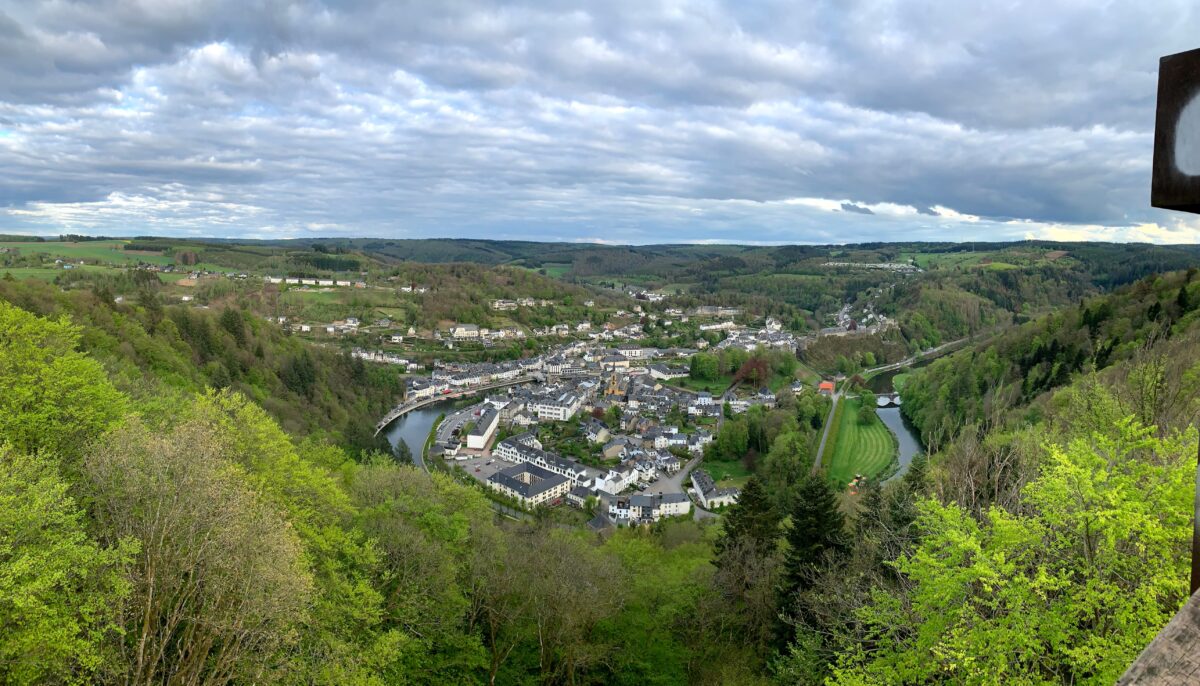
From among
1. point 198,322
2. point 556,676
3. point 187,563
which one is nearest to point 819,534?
point 556,676

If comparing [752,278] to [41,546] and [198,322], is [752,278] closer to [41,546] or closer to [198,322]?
[198,322]

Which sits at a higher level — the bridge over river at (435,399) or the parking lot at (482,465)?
the bridge over river at (435,399)

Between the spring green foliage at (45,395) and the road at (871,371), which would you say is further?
the road at (871,371)

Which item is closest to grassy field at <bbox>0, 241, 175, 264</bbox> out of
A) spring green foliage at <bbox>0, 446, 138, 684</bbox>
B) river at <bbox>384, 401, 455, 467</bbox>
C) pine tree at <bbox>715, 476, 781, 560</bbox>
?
river at <bbox>384, 401, 455, 467</bbox>

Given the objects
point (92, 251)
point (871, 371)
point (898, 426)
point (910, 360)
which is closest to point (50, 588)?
point (898, 426)

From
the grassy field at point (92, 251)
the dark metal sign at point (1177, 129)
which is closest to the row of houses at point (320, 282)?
the grassy field at point (92, 251)

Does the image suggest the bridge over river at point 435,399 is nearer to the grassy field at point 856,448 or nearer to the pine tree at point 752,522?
the grassy field at point 856,448

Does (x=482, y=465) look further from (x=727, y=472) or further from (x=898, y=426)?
(x=898, y=426)
